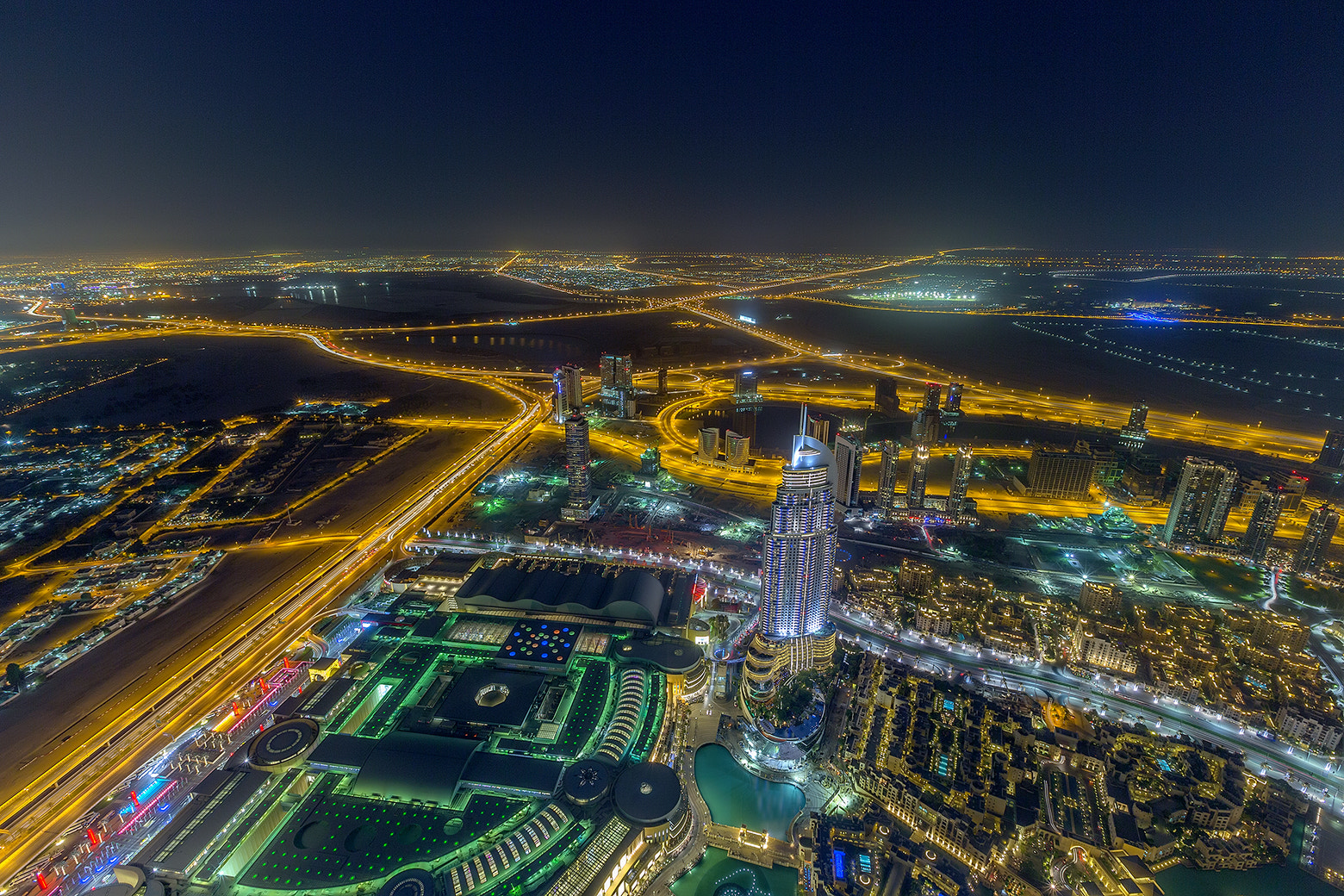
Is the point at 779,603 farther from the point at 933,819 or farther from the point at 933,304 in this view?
the point at 933,304

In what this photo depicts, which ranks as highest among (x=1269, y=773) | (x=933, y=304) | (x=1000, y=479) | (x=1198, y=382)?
(x=933, y=304)

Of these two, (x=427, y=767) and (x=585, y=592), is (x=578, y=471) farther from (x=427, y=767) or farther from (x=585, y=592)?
(x=427, y=767)

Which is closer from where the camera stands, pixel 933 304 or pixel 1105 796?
pixel 1105 796

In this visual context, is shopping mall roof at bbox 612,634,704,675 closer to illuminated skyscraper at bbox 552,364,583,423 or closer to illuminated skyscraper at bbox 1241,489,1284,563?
illuminated skyscraper at bbox 552,364,583,423

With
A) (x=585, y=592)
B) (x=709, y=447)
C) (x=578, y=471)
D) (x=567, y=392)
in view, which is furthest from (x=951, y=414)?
(x=585, y=592)

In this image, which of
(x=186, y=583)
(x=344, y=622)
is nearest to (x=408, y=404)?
(x=186, y=583)

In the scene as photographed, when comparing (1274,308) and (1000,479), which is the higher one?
(1274,308)

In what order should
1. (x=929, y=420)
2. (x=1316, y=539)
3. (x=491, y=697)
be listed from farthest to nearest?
(x=929, y=420) < (x=1316, y=539) < (x=491, y=697)
